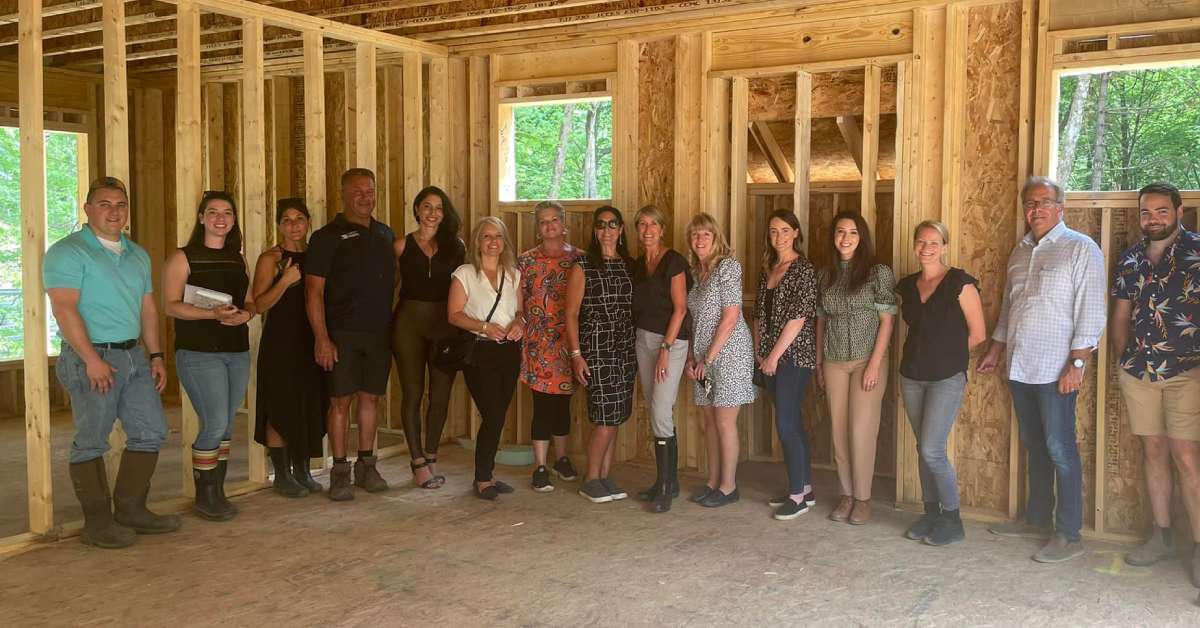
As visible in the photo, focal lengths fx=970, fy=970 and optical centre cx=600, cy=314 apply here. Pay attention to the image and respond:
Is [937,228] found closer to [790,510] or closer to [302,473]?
[790,510]

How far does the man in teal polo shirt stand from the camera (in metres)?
4.43

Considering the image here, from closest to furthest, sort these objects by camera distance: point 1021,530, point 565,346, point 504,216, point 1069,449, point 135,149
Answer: point 1069,449, point 1021,530, point 565,346, point 504,216, point 135,149

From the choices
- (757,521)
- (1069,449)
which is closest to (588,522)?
(757,521)

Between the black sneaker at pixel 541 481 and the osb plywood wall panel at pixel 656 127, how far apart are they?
5.54ft

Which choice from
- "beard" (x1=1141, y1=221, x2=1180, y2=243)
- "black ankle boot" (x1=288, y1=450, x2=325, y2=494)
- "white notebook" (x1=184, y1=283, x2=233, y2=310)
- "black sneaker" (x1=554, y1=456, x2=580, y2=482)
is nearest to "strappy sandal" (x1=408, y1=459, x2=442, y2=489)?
"black ankle boot" (x1=288, y1=450, x2=325, y2=494)

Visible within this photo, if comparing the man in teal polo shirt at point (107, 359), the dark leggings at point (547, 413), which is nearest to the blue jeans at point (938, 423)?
the dark leggings at point (547, 413)

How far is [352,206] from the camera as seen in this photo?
5527mm

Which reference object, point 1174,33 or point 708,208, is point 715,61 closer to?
point 708,208

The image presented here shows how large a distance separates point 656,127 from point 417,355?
2186 millimetres

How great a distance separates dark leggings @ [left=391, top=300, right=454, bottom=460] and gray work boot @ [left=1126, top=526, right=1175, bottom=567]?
371 centimetres

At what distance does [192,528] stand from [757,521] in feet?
9.73

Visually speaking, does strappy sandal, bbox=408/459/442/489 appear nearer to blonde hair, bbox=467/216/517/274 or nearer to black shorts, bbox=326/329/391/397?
black shorts, bbox=326/329/391/397

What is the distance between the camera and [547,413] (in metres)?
5.84

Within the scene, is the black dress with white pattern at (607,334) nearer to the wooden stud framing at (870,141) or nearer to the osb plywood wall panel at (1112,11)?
the wooden stud framing at (870,141)
